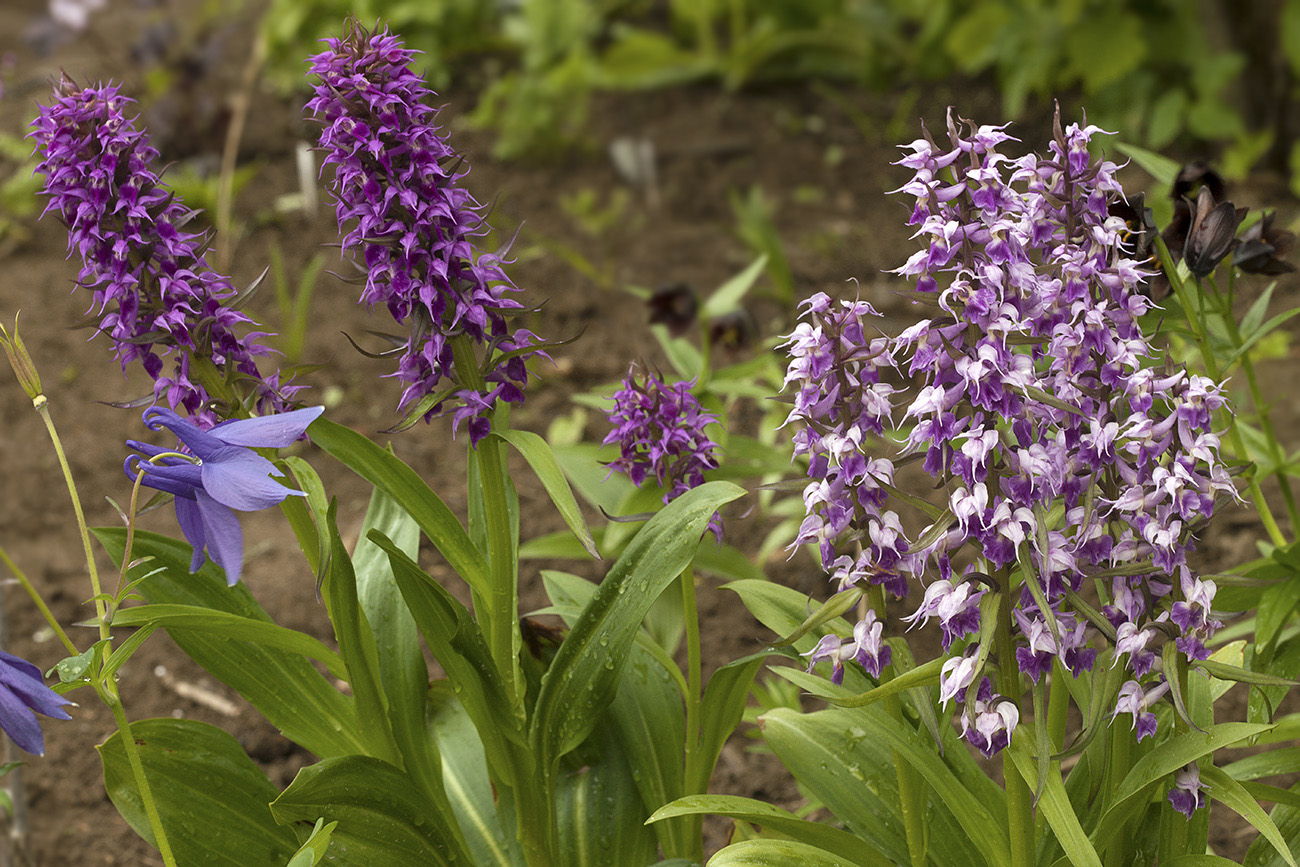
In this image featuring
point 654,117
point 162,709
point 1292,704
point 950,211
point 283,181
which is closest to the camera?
point 950,211

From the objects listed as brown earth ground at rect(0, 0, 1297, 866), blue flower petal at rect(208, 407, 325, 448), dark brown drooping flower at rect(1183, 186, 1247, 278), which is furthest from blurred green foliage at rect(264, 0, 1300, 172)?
blue flower petal at rect(208, 407, 325, 448)

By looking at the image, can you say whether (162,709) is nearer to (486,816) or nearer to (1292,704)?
(486,816)

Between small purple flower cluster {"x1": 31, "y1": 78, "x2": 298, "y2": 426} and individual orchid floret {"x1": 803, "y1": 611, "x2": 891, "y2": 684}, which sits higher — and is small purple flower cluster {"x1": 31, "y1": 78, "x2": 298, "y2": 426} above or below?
above

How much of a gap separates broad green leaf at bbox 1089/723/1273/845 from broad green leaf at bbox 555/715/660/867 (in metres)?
0.79

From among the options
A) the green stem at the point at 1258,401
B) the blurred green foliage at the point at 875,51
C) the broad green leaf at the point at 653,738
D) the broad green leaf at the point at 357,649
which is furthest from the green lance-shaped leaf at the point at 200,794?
the blurred green foliage at the point at 875,51

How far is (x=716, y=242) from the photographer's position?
15.9ft

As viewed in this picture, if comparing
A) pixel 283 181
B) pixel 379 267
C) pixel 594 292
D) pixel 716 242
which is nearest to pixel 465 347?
pixel 379 267

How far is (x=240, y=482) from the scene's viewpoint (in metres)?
1.24

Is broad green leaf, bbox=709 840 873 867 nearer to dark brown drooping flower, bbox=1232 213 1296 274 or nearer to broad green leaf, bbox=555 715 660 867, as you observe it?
broad green leaf, bbox=555 715 660 867

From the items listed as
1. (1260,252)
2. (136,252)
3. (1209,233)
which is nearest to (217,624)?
(136,252)

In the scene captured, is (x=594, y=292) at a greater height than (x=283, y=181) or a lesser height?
lesser

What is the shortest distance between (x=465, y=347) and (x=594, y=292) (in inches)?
115

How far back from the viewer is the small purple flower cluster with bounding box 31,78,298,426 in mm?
1507

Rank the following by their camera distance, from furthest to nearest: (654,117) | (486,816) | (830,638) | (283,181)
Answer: (654,117), (283,181), (486,816), (830,638)
